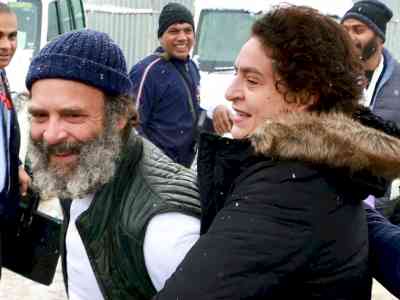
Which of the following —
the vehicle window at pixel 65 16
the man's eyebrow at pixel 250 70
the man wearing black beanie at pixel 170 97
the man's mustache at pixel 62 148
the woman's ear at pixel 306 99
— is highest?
the man's eyebrow at pixel 250 70

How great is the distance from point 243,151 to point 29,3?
789 cm

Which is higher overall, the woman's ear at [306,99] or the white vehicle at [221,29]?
the woman's ear at [306,99]

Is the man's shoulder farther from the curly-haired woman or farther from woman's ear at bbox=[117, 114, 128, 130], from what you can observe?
the curly-haired woman

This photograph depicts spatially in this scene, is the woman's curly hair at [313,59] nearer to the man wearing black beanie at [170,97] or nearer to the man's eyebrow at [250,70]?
the man's eyebrow at [250,70]

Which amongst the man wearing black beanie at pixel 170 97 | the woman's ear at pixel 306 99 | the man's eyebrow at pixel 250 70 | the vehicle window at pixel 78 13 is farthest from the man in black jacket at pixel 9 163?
the vehicle window at pixel 78 13

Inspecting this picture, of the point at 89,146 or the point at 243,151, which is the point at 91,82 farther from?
the point at 243,151

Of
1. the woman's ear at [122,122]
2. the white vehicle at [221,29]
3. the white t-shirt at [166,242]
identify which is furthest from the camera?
the white vehicle at [221,29]

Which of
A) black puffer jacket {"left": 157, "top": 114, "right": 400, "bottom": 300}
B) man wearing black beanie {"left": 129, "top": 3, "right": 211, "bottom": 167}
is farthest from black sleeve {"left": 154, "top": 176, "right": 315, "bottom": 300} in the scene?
man wearing black beanie {"left": 129, "top": 3, "right": 211, "bottom": 167}

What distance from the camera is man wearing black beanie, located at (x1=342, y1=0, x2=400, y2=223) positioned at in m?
4.12

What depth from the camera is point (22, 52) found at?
8.73 m

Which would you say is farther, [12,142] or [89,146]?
[12,142]

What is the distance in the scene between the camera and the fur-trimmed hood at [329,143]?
5.17 ft

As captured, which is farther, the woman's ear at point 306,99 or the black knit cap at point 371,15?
the black knit cap at point 371,15

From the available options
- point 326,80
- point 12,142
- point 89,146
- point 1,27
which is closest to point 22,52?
point 1,27
